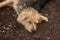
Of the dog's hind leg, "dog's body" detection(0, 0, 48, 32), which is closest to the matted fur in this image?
"dog's body" detection(0, 0, 48, 32)

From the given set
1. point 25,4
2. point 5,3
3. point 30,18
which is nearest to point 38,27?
point 30,18

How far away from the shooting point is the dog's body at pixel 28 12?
2412mm

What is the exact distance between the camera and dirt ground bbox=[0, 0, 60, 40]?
90.9 inches

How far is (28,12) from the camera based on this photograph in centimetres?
252

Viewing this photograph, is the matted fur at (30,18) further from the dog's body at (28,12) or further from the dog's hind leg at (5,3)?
the dog's hind leg at (5,3)

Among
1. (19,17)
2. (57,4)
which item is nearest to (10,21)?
(19,17)

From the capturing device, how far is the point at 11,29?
2428 mm

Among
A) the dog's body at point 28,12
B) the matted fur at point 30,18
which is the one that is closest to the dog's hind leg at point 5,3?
the dog's body at point 28,12

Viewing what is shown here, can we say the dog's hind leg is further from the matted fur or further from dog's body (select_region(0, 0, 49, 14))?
the matted fur

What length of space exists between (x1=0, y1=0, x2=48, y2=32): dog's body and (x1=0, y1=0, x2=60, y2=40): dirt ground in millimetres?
50

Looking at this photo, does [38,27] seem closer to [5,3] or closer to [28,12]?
[28,12]

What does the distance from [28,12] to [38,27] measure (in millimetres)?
221

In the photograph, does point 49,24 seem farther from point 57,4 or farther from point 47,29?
point 57,4

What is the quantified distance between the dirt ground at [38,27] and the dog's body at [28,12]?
0.05 metres
